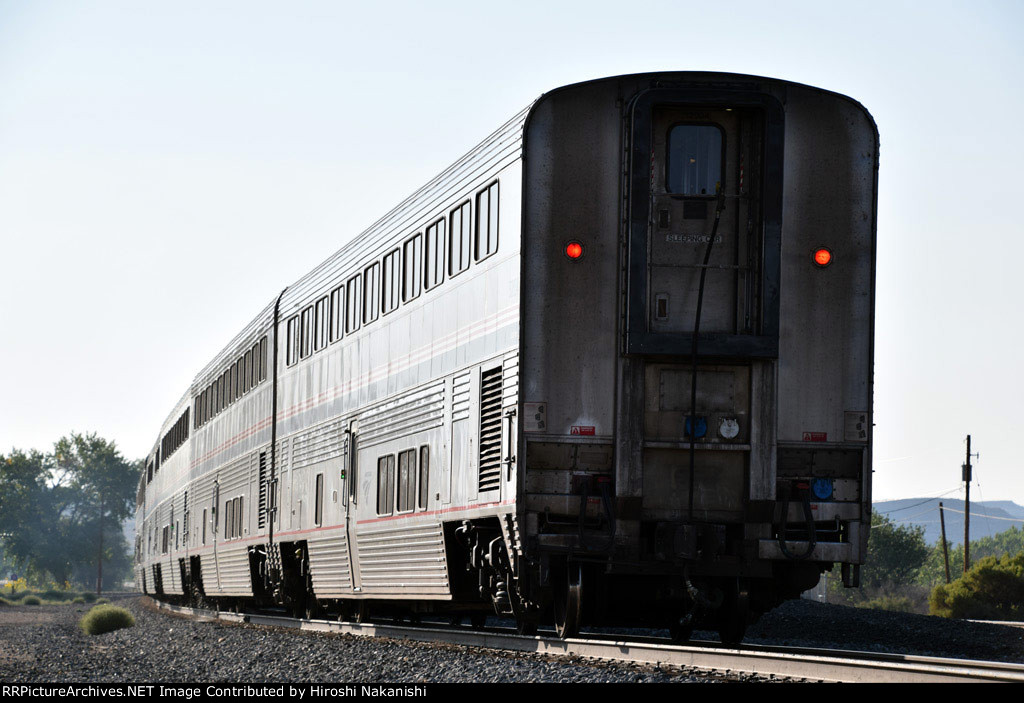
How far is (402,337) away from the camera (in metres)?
16.4

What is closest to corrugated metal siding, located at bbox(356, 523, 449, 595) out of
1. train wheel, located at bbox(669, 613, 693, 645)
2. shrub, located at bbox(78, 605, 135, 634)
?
train wheel, located at bbox(669, 613, 693, 645)

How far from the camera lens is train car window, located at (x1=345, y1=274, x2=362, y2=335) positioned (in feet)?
60.8

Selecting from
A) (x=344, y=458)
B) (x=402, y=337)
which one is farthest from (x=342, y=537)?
(x=402, y=337)

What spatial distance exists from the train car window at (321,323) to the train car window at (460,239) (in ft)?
18.7

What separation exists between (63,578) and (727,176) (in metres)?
127

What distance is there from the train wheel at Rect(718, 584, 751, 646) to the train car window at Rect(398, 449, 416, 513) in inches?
158

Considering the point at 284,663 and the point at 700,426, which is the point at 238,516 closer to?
the point at 284,663

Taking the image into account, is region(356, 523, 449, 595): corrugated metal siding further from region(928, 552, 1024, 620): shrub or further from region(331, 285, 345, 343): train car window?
region(928, 552, 1024, 620): shrub

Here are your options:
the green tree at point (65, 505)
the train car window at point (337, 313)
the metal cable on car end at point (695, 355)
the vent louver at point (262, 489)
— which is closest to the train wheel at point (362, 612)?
the train car window at point (337, 313)

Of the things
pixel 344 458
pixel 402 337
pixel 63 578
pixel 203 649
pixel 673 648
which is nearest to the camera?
pixel 673 648

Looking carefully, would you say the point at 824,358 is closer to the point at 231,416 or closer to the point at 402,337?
the point at 402,337

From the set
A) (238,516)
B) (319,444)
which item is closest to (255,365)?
(238,516)

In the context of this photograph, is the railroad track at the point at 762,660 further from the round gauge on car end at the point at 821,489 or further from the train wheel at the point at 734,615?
the round gauge on car end at the point at 821,489

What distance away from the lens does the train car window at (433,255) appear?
49.8ft
